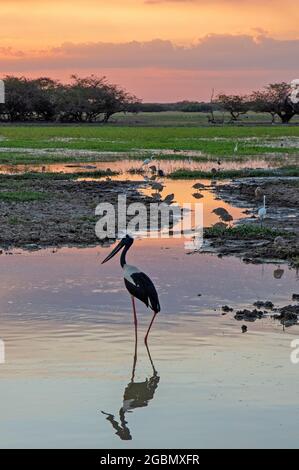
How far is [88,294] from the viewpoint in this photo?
1131cm

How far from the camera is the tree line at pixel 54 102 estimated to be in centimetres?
8212

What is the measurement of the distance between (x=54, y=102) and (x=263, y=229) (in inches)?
2725

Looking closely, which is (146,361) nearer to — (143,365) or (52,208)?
(143,365)

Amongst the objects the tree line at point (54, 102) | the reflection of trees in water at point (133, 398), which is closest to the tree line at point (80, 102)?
the tree line at point (54, 102)

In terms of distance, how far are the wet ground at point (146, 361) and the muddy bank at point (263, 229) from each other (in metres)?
0.91

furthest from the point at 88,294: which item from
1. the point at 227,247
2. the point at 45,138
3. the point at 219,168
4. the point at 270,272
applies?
the point at 45,138

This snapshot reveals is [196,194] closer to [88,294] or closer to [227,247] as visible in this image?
[227,247]

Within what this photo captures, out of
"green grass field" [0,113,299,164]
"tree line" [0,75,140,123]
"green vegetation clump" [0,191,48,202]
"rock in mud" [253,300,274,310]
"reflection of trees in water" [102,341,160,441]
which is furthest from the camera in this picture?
"tree line" [0,75,140,123]

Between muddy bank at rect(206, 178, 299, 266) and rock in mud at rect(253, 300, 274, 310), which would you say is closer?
rock in mud at rect(253, 300, 274, 310)

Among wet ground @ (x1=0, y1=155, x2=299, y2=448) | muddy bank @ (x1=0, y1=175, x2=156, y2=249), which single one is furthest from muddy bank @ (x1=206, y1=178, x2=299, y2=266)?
muddy bank @ (x1=0, y1=175, x2=156, y2=249)

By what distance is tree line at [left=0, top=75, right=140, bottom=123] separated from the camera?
82.1m

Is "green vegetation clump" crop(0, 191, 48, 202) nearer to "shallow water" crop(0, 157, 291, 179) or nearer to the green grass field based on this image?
"shallow water" crop(0, 157, 291, 179)

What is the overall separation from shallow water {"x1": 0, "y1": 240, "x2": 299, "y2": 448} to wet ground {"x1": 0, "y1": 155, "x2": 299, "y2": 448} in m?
0.01

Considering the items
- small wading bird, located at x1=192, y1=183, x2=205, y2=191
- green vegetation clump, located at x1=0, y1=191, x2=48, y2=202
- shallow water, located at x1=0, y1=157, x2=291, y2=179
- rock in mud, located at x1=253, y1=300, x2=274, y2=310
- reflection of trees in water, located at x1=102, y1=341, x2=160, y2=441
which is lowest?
shallow water, located at x1=0, y1=157, x2=291, y2=179
